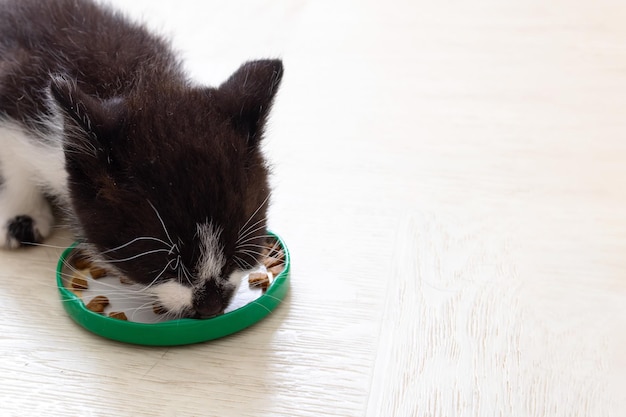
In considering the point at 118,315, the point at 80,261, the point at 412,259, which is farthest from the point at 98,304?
the point at 412,259

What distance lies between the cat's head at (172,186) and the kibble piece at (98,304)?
0.16 m

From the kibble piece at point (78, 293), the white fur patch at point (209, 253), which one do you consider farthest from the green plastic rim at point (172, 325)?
the white fur patch at point (209, 253)

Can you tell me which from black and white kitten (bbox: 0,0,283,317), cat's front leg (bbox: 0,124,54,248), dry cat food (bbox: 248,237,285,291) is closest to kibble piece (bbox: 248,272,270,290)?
dry cat food (bbox: 248,237,285,291)

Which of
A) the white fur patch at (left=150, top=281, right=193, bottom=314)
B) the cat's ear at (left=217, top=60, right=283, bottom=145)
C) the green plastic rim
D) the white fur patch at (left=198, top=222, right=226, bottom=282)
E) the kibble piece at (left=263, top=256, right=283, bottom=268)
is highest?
the cat's ear at (left=217, top=60, right=283, bottom=145)

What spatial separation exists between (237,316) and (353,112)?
95 cm

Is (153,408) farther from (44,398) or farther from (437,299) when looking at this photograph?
(437,299)

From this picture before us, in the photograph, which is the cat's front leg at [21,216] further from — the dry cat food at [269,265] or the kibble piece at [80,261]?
the dry cat food at [269,265]

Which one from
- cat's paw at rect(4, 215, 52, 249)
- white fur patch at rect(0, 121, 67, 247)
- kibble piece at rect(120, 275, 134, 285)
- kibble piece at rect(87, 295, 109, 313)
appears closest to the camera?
kibble piece at rect(120, 275, 134, 285)

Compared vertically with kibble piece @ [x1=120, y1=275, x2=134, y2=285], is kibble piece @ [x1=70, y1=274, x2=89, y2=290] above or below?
below

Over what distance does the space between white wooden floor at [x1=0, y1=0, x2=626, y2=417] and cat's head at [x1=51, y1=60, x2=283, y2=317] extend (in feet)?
0.61

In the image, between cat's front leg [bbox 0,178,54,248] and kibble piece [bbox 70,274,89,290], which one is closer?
kibble piece [bbox 70,274,89,290]

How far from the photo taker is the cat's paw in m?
1.70

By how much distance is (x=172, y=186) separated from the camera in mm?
1239

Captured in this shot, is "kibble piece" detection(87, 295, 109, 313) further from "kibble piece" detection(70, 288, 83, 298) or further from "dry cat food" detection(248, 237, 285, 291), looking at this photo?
"dry cat food" detection(248, 237, 285, 291)
